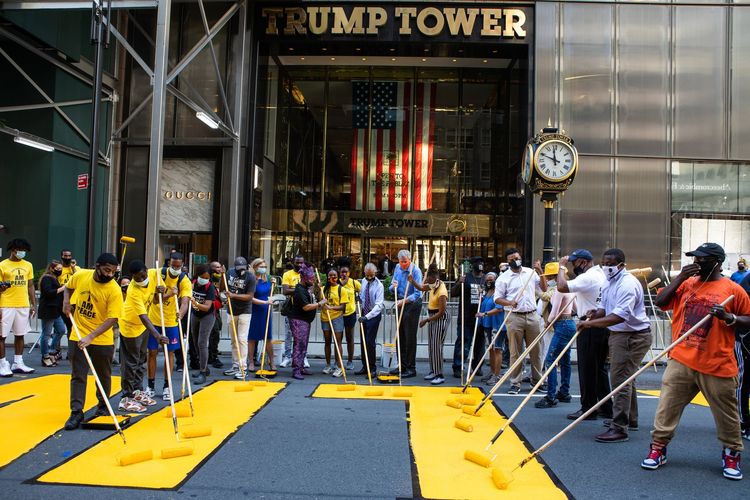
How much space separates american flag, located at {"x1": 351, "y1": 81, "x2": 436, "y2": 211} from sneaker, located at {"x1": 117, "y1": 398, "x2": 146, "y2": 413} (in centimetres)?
1773

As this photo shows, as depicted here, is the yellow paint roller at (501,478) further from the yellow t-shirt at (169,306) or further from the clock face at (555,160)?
the clock face at (555,160)

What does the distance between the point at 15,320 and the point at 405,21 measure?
14.3 m

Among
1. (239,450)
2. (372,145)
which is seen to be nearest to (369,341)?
(239,450)

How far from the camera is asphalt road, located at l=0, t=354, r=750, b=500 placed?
15.2ft

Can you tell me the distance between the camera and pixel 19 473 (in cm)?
492

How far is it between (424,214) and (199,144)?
9210 millimetres

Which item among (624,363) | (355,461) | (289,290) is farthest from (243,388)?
(624,363)

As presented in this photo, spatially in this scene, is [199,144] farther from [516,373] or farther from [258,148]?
[516,373]

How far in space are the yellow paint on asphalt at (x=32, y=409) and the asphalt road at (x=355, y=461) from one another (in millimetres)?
155

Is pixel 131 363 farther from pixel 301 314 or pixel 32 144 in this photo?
pixel 32 144

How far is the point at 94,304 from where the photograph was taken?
6.45 metres

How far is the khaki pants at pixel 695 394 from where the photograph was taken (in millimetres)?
5004

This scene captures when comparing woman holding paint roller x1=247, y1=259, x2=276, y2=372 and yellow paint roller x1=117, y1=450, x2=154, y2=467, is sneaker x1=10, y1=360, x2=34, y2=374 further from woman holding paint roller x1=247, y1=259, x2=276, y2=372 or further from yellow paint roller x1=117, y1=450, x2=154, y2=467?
yellow paint roller x1=117, y1=450, x2=154, y2=467

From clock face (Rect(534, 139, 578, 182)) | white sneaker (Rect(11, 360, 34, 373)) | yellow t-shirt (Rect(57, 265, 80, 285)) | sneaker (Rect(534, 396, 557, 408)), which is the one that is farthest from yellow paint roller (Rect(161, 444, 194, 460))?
clock face (Rect(534, 139, 578, 182))
